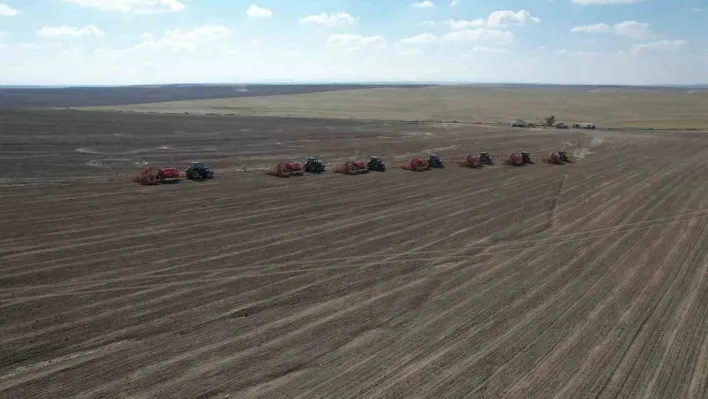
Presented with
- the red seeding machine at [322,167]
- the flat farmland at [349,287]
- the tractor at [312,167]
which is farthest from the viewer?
the tractor at [312,167]

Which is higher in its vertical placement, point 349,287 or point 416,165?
point 416,165

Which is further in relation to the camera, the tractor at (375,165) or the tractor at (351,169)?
the tractor at (375,165)

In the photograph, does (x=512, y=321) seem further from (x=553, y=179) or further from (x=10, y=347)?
(x=553, y=179)

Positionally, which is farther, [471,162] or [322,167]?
[471,162]

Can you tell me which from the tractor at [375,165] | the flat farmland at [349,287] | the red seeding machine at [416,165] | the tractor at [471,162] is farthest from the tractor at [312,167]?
the tractor at [471,162]

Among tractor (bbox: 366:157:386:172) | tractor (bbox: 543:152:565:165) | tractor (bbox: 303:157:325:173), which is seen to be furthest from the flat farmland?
tractor (bbox: 543:152:565:165)

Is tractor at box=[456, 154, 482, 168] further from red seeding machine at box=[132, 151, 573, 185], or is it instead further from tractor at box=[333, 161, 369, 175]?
tractor at box=[333, 161, 369, 175]

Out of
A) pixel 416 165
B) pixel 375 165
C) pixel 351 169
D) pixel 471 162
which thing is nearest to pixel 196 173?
pixel 351 169

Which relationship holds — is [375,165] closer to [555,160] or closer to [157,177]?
[157,177]

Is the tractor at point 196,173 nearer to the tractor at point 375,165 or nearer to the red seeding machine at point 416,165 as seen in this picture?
the tractor at point 375,165
